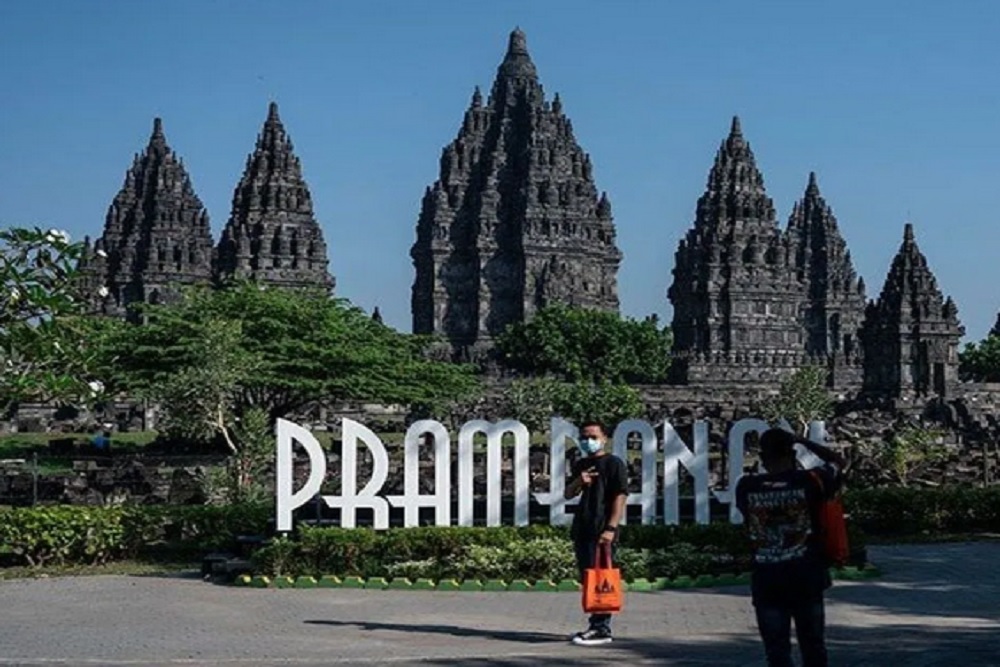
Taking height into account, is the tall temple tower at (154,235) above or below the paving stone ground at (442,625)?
above

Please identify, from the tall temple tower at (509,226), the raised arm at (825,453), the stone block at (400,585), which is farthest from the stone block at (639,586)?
the tall temple tower at (509,226)

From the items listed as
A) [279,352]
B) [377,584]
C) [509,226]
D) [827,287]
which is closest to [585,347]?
[509,226]

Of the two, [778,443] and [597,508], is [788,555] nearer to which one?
[778,443]

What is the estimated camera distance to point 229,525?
2067cm

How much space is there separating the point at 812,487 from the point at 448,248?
94.2 metres

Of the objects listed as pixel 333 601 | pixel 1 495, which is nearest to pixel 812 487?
pixel 333 601

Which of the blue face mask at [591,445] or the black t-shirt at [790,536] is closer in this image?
the black t-shirt at [790,536]

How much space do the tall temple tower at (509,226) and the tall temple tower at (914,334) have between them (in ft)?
86.8

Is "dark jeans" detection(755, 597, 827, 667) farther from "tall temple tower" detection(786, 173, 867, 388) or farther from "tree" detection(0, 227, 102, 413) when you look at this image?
"tall temple tower" detection(786, 173, 867, 388)

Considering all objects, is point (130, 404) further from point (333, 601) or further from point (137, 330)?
point (333, 601)

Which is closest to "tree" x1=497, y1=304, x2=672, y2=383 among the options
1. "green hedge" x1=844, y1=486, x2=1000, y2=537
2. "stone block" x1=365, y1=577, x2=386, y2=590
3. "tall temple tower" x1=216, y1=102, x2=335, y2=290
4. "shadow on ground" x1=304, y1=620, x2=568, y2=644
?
"tall temple tower" x1=216, y1=102, x2=335, y2=290

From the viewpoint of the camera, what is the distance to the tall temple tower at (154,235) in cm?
9556

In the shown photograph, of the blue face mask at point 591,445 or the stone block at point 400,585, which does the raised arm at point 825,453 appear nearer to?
the blue face mask at point 591,445

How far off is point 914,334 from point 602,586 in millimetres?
66403
